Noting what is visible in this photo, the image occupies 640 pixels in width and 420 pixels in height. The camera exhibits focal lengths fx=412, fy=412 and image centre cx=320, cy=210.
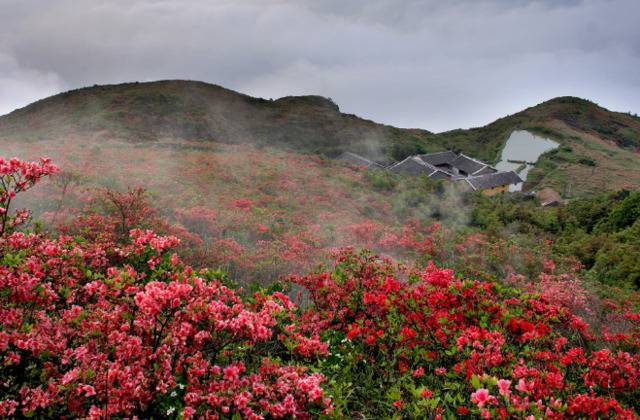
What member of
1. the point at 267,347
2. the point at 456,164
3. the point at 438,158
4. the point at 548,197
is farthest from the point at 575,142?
the point at 267,347

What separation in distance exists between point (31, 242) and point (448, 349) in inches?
169

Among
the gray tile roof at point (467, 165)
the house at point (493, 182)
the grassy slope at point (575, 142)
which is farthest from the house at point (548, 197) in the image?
the gray tile roof at point (467, 165)

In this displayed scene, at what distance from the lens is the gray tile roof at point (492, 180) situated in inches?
1667

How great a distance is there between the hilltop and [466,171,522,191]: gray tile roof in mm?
3572

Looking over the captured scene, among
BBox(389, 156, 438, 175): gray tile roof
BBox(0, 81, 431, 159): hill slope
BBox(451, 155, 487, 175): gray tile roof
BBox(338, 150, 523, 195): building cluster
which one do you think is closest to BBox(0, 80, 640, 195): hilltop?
BBox(0, 81, 431, 159): hill slope

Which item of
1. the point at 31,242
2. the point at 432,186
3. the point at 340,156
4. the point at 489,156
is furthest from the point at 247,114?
the point at 31,242

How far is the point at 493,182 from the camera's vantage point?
145 ft

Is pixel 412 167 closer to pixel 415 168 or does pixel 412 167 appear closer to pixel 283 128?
pixel 415 168

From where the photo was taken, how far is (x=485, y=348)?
3844 millimetres

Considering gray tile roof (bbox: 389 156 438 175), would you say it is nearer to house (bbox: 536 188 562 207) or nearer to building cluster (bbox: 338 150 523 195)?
building cluster (bbox: 338 150 523 195)

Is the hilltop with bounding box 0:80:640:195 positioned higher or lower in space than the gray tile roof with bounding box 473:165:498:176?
higher

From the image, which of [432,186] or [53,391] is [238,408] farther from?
[432,186]

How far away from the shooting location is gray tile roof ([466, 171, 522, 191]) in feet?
139

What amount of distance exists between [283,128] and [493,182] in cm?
2579
